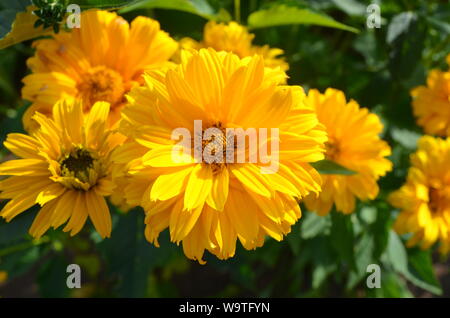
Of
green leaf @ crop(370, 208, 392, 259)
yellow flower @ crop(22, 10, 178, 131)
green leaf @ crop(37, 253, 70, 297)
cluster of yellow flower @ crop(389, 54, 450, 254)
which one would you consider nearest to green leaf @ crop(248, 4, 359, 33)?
yellow flower @ crop(22, 10, 178, 131)

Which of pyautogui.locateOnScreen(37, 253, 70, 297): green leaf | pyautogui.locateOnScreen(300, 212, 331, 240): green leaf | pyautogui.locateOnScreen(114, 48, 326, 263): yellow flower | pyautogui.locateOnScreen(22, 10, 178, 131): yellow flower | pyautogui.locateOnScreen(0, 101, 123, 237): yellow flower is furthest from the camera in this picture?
pyautogui.locateOnScreen(37, 253, 70, 297): green leaf

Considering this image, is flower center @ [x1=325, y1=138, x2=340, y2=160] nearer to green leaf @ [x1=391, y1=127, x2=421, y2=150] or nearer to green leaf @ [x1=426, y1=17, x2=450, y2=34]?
green leaf @ [x1=391, y1=127, x2=421, y2=150]

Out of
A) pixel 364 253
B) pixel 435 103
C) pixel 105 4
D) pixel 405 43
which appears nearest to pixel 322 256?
pixel 364 253

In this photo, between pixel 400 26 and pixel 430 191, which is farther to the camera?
pixel 400 26

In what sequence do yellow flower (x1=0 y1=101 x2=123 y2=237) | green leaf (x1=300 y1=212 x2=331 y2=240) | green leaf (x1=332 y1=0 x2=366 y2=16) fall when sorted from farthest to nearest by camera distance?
1. green leaf (x1=332 y1=0 x2=366 y2=16)
2. green leaf (x1=300 y1=212 x2=331 y2=240)
3. yellow flower (x1=0 y1=101 x2=123 y2=237)

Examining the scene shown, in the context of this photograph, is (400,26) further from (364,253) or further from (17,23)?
(17,23)

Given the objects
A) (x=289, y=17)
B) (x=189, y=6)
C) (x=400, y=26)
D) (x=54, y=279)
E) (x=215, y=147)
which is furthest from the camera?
(x=54, y=279)
